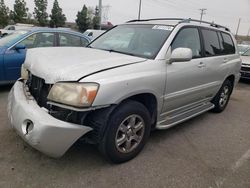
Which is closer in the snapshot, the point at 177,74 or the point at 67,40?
the point at 177,74

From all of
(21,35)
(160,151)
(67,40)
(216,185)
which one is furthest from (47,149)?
(67,40)

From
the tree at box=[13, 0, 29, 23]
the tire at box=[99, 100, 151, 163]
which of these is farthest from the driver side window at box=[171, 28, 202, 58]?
the tree at box=[13, 0, 29, 23]

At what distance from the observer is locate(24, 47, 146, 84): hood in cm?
250

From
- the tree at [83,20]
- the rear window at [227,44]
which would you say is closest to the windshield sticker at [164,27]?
the rear window at [227,44]

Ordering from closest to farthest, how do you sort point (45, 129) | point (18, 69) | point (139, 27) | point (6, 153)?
1. point (45, 129)
2. point (6, 153)
3. point (139, 27)
4. point (18, 69)

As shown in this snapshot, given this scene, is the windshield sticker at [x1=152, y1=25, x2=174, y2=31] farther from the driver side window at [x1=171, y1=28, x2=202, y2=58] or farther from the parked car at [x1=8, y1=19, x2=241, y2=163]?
the driver side window at [x1=171, y1=28, x2=202, y2=58]

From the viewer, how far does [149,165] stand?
117 inches

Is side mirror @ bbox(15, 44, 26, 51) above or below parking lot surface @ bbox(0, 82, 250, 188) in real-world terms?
above

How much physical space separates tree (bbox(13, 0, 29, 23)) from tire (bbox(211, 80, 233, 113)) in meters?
45.2

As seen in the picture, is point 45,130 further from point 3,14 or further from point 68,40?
point 3,14

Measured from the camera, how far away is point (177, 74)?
3.36 meters

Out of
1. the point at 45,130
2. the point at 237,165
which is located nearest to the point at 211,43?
the point at 237,165

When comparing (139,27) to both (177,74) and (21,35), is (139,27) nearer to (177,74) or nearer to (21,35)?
(177,74)

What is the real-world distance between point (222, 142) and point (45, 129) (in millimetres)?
2708
